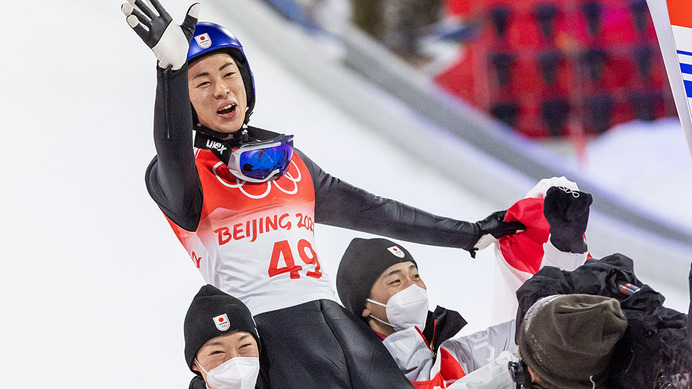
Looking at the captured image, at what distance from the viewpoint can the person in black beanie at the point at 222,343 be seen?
7.31 ft

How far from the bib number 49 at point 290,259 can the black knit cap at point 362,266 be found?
0.23 m

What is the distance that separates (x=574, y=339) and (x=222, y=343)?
920mm

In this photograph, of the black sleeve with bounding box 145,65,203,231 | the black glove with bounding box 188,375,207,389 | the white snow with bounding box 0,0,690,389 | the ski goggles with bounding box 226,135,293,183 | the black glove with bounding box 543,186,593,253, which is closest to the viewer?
the black sleeve with bounding box 145,65,203,231

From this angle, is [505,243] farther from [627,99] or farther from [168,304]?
[627,99]

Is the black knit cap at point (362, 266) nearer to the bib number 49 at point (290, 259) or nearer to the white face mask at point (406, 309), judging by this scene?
the white face mask at point (406, 309)

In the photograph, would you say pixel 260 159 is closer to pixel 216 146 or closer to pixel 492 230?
pixel 216 146

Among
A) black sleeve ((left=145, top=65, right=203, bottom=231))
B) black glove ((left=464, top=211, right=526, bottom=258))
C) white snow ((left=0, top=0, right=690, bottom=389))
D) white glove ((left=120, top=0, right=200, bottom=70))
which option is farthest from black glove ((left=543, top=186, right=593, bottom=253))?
white glove ((left=120, top=0, right=200, bottom=70))

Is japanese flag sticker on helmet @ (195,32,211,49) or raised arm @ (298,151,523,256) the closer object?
japanese flag sticker on helmet @ (195,32,211,49)

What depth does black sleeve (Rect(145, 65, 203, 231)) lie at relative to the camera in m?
2.20

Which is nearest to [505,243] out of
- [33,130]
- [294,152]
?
[294,152]

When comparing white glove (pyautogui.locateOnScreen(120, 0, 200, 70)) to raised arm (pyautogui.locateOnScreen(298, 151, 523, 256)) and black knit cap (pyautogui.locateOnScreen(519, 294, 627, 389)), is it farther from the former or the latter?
black knit cap (pyautogui.locateOnScreen(519, 294, 627, 389))

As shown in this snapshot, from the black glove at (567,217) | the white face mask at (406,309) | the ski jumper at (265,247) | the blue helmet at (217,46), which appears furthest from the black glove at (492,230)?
the blue helmet at (217,46)

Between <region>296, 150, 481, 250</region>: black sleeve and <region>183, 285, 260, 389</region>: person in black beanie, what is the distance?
575mm

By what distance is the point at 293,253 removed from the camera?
2490mm
